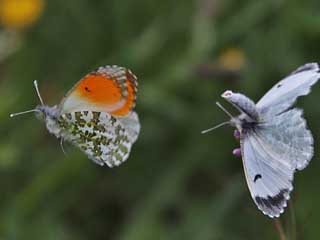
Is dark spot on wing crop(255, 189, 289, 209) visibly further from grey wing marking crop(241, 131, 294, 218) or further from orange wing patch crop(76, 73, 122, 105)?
orange wing patch crop(76, 73, 122, 105)

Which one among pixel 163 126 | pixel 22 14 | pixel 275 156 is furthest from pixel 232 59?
pixel 275 156

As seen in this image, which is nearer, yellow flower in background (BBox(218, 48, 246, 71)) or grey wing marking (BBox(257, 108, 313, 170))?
grey wing marking (BBox(257, 108, 313, 170))

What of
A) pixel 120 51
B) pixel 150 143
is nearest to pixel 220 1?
pixel 120 51

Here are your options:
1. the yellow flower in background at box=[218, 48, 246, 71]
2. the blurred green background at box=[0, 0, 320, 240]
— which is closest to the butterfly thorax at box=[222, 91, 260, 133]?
the blurred green background at box=[0, 0, 320, 240]

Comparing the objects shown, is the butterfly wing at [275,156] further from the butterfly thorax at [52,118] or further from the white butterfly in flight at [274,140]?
the butterfly thorax at [52,118]

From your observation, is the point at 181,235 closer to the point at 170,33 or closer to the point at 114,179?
the point at 114,179

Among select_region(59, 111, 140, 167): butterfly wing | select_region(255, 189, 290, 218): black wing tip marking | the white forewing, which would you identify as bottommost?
select_region(59, 111, 140, 167): butterfly wing

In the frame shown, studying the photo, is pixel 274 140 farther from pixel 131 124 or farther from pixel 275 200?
pixel 131 124

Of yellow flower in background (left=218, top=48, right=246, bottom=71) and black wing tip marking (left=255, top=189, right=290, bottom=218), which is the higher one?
black wing tip marking (left=255, top=189, right=290, bottom=218)
